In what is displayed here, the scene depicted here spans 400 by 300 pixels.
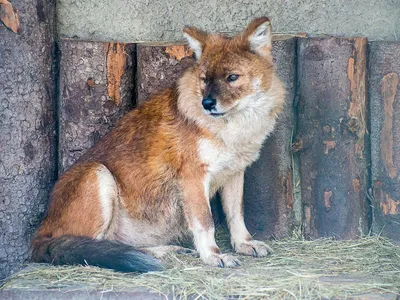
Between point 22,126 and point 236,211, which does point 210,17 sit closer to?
point 236,211

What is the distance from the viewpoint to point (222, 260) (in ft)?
21.3

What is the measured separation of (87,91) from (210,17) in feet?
5.28

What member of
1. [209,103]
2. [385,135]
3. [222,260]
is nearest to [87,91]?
[209,103]

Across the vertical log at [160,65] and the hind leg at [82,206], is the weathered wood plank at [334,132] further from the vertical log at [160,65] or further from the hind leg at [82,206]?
the hind leg at [82,206]

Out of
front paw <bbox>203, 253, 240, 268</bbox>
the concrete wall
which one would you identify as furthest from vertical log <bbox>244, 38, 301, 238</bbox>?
front paw <bbox>203, 253, 240, 268</bbox>

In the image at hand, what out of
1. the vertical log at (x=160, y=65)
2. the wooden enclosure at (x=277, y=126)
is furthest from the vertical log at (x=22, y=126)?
the vertical log at (x=160, y=65)

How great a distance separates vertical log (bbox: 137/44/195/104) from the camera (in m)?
7.47

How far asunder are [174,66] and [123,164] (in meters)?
1.17

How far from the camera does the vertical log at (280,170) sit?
24.2 ft

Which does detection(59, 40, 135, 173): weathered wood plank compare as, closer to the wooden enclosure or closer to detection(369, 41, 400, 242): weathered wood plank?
the wooden enclosure

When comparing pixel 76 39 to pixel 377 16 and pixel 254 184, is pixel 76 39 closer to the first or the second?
pixel 254 184

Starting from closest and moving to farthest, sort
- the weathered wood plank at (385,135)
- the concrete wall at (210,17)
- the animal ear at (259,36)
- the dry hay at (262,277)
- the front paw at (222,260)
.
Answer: the dry hay at (262,277) < the front paw at (222,260) < the animal ear at (259,36) < the weathered wood plank at (385,135) < the concrete wall at (210,17)

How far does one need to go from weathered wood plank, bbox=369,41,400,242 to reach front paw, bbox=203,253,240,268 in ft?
5.21

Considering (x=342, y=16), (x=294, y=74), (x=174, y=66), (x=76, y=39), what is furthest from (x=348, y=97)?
(x=76, y=39)
